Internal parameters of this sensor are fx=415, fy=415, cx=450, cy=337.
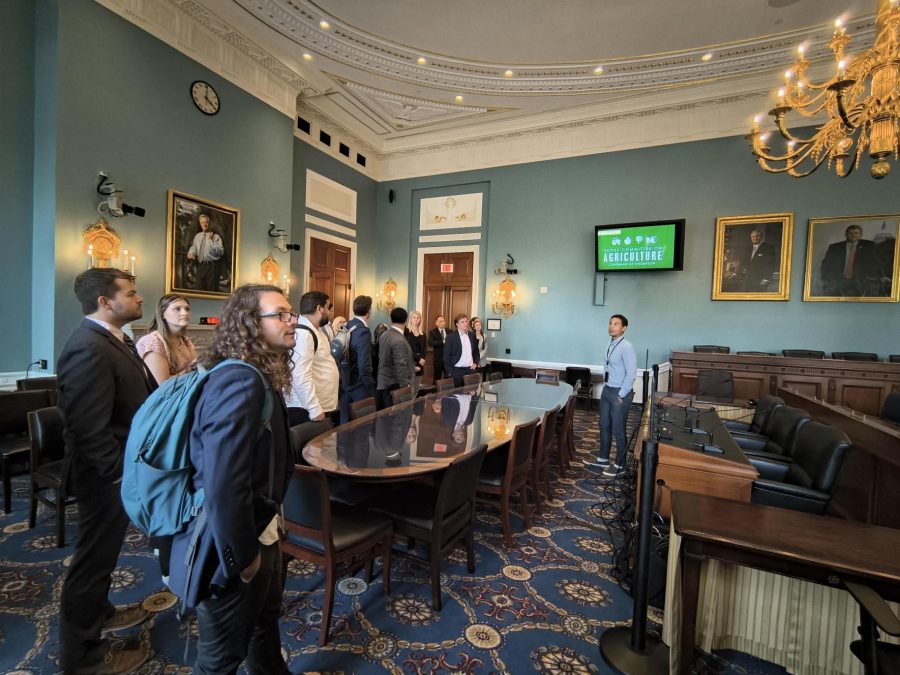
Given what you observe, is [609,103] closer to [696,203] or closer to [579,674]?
[696,203]

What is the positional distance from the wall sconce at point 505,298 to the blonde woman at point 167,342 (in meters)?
6.64

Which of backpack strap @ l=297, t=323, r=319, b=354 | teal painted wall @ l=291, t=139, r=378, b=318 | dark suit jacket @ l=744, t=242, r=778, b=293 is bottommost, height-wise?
backpack strap @ l=297, t=323, r=319, b=354

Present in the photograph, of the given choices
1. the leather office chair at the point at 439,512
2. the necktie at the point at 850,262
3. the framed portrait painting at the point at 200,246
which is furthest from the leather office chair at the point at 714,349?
the framed portrait painting at the point at 200,246

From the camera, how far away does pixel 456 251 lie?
923 cm

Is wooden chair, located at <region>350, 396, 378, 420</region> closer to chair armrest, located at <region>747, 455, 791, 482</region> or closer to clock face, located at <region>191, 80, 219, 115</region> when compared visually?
chair armrest, located at <region>747, 455, 791, 482</region>

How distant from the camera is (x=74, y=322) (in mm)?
4348

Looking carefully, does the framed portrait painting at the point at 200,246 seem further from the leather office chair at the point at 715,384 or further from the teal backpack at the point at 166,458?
the leather office chair at the point at 715,384

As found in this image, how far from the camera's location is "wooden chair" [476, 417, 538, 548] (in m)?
2.68

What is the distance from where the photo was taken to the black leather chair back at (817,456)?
222cm

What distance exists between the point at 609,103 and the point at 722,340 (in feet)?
15.3

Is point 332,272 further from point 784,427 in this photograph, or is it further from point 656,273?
point 784,427

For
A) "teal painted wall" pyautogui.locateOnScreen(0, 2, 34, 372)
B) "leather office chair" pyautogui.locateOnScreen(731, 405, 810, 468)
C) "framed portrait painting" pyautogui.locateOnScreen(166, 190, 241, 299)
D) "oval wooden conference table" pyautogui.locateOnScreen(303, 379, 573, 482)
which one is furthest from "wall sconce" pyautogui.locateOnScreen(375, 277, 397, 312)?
"leather office chair" pyautogui.locateOnScreen(731, 405, 810, 468)

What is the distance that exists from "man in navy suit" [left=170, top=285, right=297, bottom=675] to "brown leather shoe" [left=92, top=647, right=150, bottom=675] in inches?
31.1

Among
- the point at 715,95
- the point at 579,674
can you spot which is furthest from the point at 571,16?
the point at 579,674
